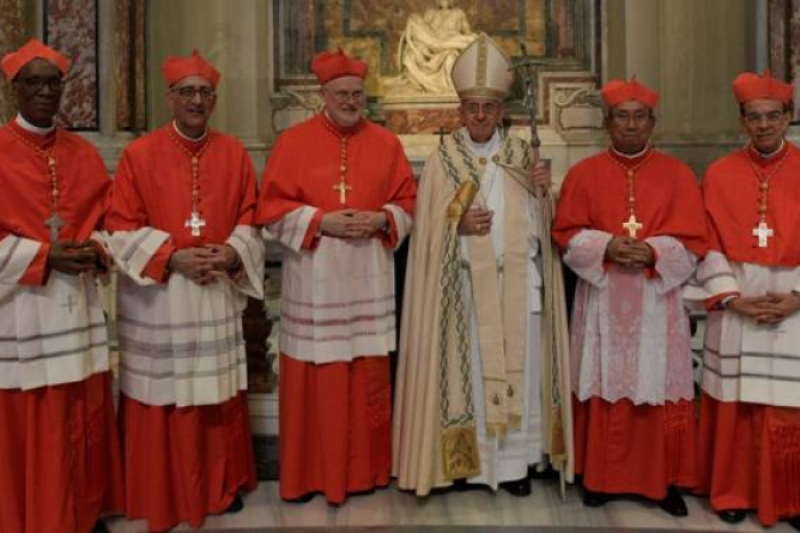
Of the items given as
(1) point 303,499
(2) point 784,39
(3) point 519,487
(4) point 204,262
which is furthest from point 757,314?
(2) point 784,39

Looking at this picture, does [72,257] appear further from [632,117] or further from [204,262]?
[632,117]

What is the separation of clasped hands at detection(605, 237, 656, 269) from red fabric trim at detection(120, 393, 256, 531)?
6.41ft

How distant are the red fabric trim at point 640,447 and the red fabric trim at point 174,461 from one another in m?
1.79

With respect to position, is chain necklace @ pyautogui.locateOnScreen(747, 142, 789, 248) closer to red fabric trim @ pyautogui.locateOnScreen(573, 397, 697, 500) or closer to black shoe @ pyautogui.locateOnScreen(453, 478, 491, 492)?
red fabric trim @ pyautogui.locateOnScreen(573, 397, 697, 500)

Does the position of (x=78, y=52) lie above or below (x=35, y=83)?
above

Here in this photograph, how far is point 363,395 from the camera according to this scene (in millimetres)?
4656

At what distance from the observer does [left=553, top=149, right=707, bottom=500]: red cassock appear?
450 cm

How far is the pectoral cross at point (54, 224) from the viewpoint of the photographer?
397 cm

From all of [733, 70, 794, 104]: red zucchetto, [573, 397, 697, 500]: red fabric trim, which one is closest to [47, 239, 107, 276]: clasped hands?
[573, 397, 697, 500]: red fabric trim

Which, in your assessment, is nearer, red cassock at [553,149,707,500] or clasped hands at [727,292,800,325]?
clasped hands at [727,292,800,325]

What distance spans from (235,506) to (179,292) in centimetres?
111

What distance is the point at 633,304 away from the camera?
4.46 metres

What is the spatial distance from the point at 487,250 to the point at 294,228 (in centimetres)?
93

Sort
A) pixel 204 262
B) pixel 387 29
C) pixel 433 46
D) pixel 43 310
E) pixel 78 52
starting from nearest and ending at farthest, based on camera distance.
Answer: pixel 43 310 → pixel 204 262 → pixel 78 52 → pixel 433 46 → pixel 387 29
